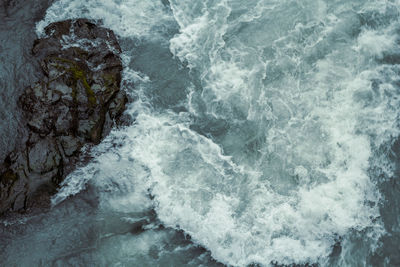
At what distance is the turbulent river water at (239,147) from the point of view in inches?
385

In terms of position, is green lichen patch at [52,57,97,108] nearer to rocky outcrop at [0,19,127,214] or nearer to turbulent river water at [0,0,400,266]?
rocky outcrop at [0,19,127,214]

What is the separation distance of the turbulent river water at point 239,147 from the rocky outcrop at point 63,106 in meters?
0.56

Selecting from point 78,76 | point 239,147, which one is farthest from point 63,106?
point 239,147

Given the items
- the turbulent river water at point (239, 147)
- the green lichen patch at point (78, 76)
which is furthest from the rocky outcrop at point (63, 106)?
the turbulent river water at point (239, 147)

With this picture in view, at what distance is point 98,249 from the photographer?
9.66 m

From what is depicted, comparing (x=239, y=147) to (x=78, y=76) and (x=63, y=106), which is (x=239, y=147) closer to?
(x=63, y=106)

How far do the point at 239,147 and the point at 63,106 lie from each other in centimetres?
580

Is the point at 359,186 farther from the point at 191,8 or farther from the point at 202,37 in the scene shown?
the point at 191,8

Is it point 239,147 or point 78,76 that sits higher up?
point 78,76

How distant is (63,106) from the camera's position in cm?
1142

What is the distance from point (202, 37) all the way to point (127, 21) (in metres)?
3.20

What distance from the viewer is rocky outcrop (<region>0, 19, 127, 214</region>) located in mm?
10312

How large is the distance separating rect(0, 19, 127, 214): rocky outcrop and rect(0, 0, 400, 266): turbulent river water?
1.83 ft

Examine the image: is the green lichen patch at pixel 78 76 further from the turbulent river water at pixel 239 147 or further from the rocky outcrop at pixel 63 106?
the turbulent river water at pixel 239 147
